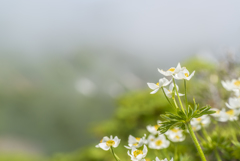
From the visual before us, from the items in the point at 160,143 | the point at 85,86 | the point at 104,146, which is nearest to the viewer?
the point at 104,146

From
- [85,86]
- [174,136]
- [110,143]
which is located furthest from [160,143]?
[85,86]

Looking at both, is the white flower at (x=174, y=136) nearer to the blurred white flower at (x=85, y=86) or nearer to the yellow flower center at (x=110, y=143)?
the yellow flower center at (x=110, y=143)

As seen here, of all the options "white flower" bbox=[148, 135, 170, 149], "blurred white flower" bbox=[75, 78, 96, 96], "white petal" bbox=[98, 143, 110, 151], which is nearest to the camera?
"white petal" bbox=[98, 143, 110, 151]

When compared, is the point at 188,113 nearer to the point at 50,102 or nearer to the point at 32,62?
the point at 50,102

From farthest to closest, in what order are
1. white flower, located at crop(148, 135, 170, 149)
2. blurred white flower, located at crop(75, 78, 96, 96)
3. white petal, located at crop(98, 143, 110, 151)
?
1. blurred white flower, located at crop(75, 78, 96, 96)
2. white flower, located at crop(148, 135, 170, 149)
3. white petal, located at crop(98, 143, 110, 151)

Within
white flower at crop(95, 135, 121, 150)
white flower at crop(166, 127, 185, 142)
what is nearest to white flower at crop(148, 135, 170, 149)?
white flower at crop(166, 127, 185, 142)

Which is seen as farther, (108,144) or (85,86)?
(85,86)

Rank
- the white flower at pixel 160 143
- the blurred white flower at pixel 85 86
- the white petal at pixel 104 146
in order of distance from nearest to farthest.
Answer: the white petal at pixel 104 146
the white flower at pixel 160 143
the blurred white flower at pixel 85 86

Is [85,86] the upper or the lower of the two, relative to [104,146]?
upper

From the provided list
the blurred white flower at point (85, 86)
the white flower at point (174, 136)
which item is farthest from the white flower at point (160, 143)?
the blurred white flower at point (85, 86)

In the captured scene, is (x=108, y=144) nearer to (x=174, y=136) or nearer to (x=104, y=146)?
(x=104, y=146)

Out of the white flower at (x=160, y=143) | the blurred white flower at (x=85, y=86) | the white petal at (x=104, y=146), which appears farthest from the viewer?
the blurred white flower at (x=85, y=86)

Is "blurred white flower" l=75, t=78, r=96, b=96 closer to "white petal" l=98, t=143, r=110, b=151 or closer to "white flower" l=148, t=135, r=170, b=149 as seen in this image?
"white flower" l=148, t=135, r=170, b=149

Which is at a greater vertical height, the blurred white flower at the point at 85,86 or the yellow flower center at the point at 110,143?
the blurred white flower at the point at 85,86
